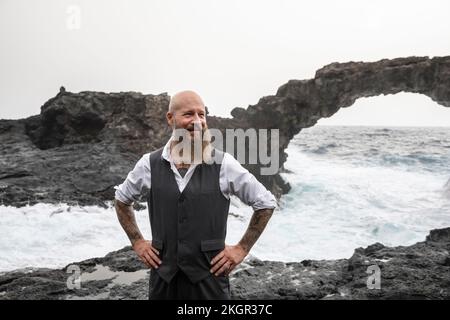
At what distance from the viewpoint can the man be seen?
2.41 m

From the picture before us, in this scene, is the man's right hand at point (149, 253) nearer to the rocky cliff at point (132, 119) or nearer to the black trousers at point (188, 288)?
the black trousers at point (188, 288)

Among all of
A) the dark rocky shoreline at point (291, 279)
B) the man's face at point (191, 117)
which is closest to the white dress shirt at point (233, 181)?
the man's face at point (191, 117)

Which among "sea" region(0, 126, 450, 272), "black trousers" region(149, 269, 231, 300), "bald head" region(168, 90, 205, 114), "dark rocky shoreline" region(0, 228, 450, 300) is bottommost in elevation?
"sea" region(0, 126, 450, 272)

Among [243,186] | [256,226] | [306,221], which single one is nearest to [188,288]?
[256,226]

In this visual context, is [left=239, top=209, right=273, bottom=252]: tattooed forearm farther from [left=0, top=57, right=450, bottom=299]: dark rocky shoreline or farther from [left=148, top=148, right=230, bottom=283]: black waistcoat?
[left=0, top=57, right=450, bottom=299]: dark rocky shoreline

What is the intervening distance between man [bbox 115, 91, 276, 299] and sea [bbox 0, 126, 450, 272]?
617 centimetres

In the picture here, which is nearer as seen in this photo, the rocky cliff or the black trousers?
the black trousers

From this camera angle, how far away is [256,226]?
2.52 meters

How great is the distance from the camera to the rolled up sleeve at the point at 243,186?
2422mm

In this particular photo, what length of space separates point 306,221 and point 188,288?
1367 cm

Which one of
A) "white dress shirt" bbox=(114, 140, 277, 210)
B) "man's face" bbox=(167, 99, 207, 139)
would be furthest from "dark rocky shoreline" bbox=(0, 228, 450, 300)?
"man's face" bbox=(167, 99, 207, 139)

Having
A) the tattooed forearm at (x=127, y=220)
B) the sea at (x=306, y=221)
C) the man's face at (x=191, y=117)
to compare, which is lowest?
the sea at (x=306, y=221)

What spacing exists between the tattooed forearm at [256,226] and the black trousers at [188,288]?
0.85ft
